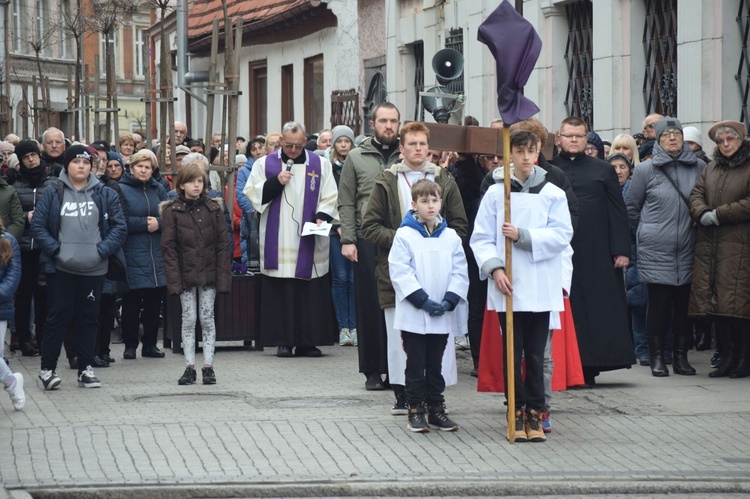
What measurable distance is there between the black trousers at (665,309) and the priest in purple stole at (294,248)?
319cm

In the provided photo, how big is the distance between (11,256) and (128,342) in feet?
11.7

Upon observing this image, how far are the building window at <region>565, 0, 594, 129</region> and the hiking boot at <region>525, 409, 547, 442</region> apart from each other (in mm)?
10639

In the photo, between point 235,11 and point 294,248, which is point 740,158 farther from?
point 235,11

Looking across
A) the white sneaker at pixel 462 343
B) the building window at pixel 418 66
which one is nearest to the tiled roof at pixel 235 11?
the building window at pixel 418 66

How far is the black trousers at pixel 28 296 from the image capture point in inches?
562

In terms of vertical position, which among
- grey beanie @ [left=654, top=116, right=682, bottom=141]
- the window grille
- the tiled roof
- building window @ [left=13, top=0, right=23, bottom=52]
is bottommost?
grey beanie @ [left=654, top=116, right=682, bottom=141]

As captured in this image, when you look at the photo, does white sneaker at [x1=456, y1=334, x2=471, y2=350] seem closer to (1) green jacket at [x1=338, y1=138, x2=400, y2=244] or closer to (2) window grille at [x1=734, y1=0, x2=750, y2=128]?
(1) green jacket at [x1=338, y1=138, x2=400, y2=244]

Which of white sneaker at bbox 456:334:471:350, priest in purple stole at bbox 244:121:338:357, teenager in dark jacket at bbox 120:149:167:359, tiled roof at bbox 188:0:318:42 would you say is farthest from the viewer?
tiled roof at bbox 188:0:318:42

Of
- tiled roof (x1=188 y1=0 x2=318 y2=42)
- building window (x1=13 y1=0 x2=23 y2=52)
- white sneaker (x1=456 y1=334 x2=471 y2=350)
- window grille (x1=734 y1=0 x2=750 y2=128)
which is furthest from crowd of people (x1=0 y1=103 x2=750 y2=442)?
building window (x1=13 y1=0 x2=23 y2=52)

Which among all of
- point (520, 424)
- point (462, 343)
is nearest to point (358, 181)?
point (520, 424)

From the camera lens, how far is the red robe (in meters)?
9.67

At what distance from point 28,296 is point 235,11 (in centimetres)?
1908

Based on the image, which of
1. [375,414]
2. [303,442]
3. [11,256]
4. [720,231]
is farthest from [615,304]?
[11,256]

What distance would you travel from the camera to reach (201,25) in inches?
1379
